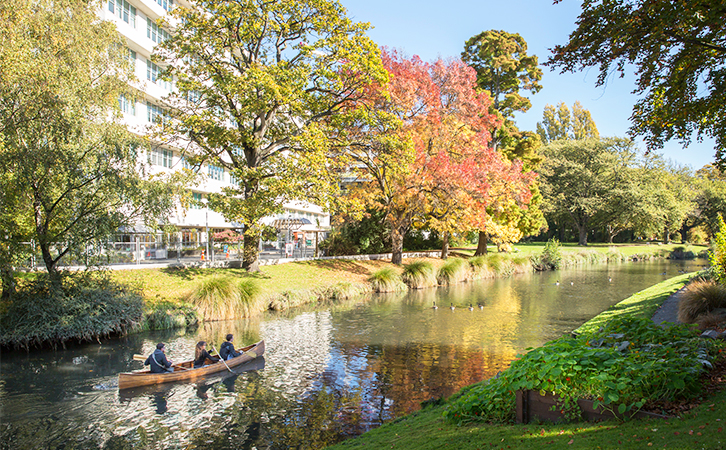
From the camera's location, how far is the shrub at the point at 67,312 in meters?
14.7

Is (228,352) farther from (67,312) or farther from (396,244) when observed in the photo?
(396,244)

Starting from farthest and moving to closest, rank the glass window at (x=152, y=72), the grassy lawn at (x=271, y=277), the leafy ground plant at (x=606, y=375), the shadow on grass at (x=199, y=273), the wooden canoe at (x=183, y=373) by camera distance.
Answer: the glass window at (x=152, y=72) → the shadow on grass at (x=199, y=273) → the grassy lawn at (x=271, y=277) → the wooden canoe at (x=183, y=373) → the leafy ground plant at (x=606, y=375)

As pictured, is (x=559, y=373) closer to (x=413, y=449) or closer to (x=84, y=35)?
(x=413, y=449)

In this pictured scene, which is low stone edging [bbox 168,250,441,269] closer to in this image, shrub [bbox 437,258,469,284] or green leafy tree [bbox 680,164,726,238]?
shrub [bbox 437,258,469,284]

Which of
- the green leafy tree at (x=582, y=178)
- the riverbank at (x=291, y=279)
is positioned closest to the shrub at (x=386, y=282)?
the riverbank at (x=291, y=279)

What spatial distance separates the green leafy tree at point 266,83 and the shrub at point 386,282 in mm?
7328

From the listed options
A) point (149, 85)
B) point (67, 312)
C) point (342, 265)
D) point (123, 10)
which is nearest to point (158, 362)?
point (67, 312)

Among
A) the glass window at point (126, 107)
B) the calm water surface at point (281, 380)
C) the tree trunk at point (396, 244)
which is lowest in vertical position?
the calm water surface at point (281, 380)

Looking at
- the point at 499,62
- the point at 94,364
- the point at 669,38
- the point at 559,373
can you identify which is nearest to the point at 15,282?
the point at 94,364

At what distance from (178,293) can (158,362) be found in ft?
29.8

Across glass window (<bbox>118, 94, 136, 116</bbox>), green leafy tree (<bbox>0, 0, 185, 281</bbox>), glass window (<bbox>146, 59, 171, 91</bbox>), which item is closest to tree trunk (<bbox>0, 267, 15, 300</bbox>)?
green leafy tree (<bbox>0, 0, 185, 281</bbox>)

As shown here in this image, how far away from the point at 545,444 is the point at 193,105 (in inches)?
1028

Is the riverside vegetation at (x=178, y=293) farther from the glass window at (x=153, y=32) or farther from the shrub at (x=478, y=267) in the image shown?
the glass window at (x=153, y=32)

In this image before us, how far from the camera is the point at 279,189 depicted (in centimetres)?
2305
